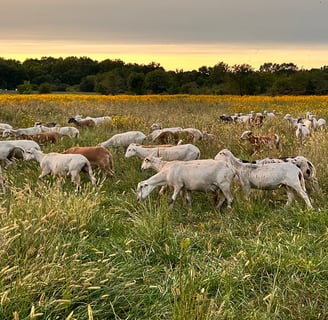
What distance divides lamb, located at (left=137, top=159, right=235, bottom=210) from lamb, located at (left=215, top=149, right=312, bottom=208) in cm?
39

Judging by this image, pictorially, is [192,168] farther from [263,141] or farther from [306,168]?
[263,141]

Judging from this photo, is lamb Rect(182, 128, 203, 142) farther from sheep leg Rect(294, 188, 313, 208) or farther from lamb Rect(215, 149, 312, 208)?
sheep leg Rect(294, 188, 313, 208)

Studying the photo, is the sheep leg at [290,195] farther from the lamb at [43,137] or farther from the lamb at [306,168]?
the lamb at [43,137]

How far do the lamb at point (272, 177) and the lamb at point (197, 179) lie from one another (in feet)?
1.29

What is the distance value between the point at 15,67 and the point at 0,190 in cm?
6462

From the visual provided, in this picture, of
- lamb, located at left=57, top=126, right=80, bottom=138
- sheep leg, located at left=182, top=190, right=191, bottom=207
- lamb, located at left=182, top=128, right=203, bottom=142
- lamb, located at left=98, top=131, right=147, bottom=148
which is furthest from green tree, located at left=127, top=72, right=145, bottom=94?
sheep leg, located at left=182, top=190, right=191, bottom=207

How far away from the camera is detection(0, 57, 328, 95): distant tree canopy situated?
58969mm

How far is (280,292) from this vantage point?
499 centimetres

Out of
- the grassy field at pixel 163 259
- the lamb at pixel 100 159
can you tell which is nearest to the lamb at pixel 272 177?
the grassy field at pixel 163 259

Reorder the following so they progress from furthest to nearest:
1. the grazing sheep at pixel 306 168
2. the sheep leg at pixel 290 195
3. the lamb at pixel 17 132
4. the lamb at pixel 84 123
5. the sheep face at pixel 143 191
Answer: the lamb at pixel 84 123 → the lamb at pixel 17 132 → the grazing sheep at pixel 306 168 → the sheep face at pixel 143 191 → the sheep leg at pixel 290 195

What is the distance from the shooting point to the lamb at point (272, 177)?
866cm

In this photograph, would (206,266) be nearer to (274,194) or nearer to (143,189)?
(143,189)

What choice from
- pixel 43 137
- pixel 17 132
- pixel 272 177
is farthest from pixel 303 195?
pixel 17 132

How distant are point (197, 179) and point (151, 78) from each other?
53.9 meters
